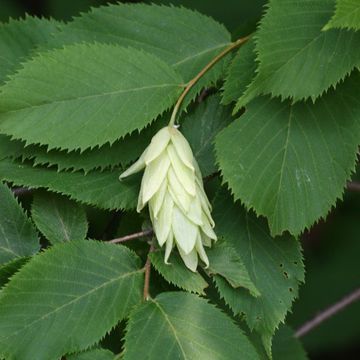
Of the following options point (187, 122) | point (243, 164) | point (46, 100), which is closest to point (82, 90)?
point (46, 100)

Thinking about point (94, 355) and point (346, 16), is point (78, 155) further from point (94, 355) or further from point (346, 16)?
point (346, 16)

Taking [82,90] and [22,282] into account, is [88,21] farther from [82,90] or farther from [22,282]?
[22,282]

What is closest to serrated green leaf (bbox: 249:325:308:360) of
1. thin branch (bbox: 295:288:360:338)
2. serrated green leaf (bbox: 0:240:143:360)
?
thin branch (bbox: 295:288:360:338)

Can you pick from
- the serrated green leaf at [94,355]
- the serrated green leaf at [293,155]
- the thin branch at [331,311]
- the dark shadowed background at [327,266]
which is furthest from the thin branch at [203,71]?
the dark shadowed background at [327,266]

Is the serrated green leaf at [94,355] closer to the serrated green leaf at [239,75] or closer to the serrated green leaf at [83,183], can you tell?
the serrated green leaf at [83,183]

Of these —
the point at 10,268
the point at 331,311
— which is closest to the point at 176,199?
the point at 10,268

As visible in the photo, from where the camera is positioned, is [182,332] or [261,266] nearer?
[182,332]
